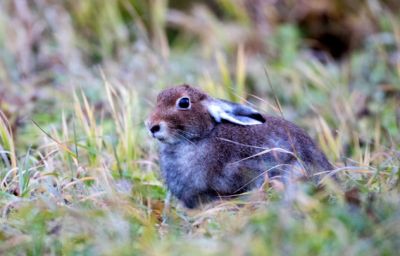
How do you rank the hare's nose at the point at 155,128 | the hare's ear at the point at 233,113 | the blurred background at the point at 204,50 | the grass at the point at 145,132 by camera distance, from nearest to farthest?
the grass at the point at 145,132 → the hare's nose at the point at 155,128 → the hare's ear at the point at 233,113 → the blurred background at the point at 204,50

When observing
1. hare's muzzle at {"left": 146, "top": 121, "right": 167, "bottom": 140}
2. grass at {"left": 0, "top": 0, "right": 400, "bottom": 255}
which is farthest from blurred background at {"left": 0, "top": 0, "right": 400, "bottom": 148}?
hare's muzzle at {"left": 146, "top": 121, "right": 167, "bottom": 140}

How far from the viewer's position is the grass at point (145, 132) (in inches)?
136

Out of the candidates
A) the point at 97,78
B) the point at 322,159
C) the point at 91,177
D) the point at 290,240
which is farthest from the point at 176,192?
the point at 97,78

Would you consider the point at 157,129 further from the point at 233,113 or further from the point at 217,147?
the point at 233,113

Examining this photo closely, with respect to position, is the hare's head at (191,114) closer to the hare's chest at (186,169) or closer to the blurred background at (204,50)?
the hare's chest at (186,169)

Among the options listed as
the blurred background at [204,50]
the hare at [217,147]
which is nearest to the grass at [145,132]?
the blurred background at [204,50]

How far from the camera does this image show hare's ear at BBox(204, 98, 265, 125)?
4.57 meters

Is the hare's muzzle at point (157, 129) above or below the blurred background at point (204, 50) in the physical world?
above

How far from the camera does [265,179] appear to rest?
4.30 m

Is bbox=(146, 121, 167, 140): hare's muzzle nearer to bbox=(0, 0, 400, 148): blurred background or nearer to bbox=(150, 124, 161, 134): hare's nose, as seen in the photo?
bbox=(150, 124, 161, 134): hare's nose

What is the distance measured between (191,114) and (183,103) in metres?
0.07

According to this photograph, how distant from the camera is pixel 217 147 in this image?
4.53 meters

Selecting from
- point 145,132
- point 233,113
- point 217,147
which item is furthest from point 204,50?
point 217,147

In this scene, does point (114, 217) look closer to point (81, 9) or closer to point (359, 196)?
point (359, 196)
